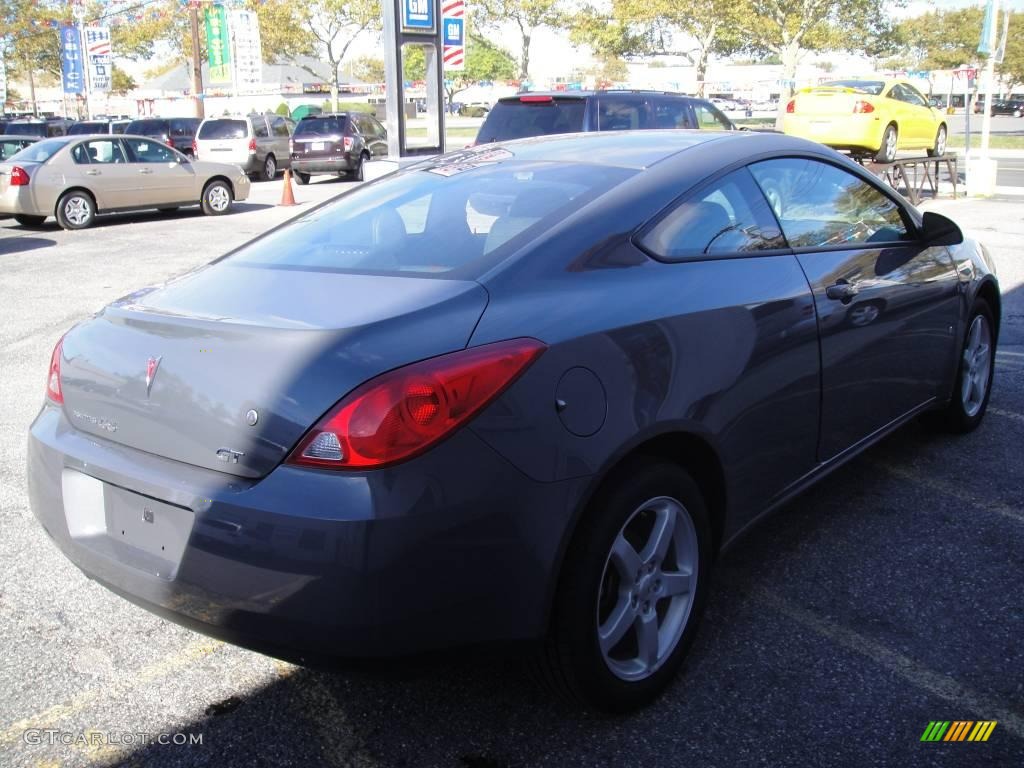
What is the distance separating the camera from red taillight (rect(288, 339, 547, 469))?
2.12 meters

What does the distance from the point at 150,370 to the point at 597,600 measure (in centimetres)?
129

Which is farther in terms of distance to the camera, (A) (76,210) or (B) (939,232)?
(A) (76,210)

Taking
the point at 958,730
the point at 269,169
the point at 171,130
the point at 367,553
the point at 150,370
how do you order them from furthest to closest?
the point at 171,130 → the point at 269,169 → the point at 958,730 → the point at 150,370 → the point at 367,553

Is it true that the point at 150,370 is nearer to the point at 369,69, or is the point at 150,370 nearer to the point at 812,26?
the point at 812,26

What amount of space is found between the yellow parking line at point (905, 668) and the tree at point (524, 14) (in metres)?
45.1

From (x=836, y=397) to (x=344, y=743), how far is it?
2.06 meters

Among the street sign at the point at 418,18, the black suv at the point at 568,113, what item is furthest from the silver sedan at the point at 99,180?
the black suv at the point at 568,113

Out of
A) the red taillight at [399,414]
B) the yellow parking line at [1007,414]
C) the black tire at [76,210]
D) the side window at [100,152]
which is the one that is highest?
the side window at [100,152]

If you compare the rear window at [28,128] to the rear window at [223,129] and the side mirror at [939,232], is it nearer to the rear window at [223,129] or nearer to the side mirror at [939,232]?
the rear window at [223,129]

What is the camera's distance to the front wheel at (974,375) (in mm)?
4738

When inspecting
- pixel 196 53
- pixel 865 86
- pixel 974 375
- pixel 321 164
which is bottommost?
pixel 974 375

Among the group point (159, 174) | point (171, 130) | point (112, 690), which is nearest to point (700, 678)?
point (112, 690)

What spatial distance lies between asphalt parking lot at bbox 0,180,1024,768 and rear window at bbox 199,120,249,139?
2163 cm

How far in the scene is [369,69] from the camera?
108688 mm
